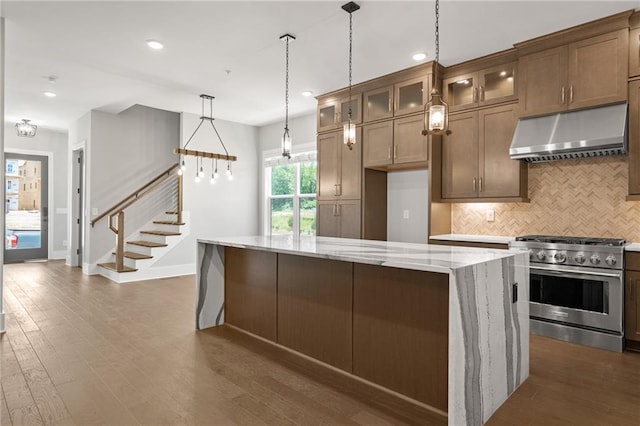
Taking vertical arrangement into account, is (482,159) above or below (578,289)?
above

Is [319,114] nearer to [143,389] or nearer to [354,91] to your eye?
[354,91]

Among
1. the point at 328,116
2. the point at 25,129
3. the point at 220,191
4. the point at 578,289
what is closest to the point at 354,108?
the point at 328,116

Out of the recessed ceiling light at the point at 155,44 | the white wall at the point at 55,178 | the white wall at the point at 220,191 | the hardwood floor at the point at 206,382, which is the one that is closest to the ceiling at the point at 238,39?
the recessed ceiling light at the point at 155,44

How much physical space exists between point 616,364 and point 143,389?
3.51 metres

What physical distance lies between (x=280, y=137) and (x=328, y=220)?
280cm

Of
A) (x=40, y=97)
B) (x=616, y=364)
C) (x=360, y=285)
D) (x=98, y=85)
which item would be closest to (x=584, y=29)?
(x=616, y=364)

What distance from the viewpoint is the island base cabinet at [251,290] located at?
3449 mm

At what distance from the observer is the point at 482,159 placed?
4352 millimetres

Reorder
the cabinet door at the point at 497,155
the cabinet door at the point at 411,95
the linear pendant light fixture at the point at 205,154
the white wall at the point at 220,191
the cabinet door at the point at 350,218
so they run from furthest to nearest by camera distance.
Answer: the white wall at the point at 220,191 → the linear pendant light fixture at the point at 205,154 → the cabinet door at the point at 350,218 → the cabinet door at the point at 411,95 → the cabinet door at the point at 497,155

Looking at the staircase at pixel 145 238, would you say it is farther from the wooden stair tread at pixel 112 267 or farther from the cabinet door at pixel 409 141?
the cabinet door at pixel 409 141

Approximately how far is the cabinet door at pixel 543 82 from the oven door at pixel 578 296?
5.20ft

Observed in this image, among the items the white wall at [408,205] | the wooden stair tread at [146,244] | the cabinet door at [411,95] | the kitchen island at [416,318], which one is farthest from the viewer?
the wooden stair tread at [146,244]

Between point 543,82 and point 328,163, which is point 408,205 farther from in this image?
point 543,82

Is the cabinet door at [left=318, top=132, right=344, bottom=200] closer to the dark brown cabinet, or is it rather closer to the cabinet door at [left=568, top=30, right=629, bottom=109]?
the dark brown cabinet
